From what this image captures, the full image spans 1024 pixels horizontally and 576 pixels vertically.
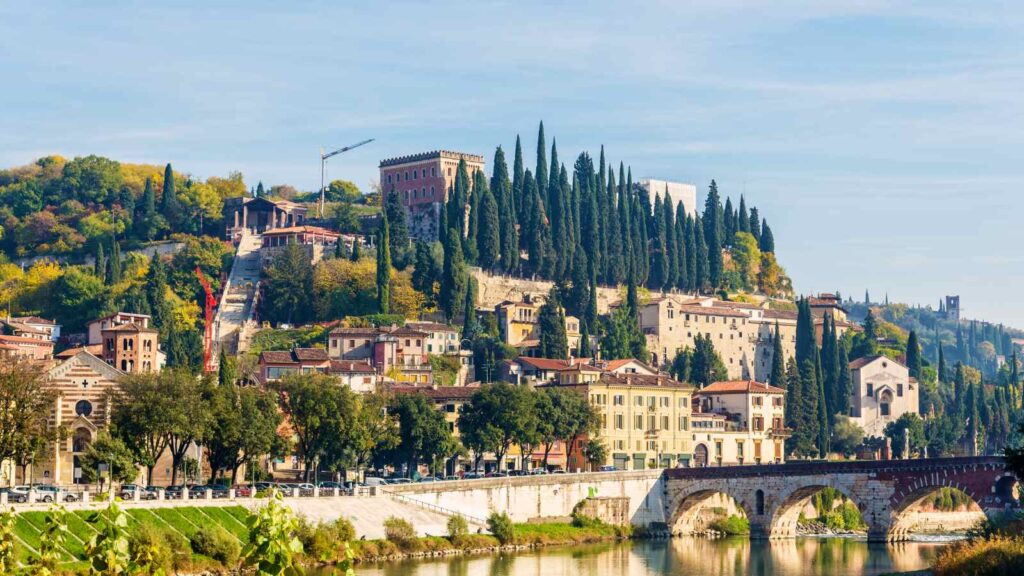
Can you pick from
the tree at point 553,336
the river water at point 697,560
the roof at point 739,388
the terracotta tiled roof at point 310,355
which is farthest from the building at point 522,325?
the river water at point 697,560

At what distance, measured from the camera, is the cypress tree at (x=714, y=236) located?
148m

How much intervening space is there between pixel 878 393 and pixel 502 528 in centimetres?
6186

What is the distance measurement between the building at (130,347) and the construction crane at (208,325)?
265 inches

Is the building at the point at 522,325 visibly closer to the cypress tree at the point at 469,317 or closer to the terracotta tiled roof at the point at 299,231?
the cypress tree at the point at 469,317

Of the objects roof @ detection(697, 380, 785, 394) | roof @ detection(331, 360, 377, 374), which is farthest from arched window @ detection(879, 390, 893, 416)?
roof @ detection(331, 360, 377, 374)

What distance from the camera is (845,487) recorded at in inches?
3273

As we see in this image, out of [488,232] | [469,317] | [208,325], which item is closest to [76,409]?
[208,325]

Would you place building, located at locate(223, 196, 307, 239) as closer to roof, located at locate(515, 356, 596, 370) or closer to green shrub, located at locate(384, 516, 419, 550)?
roof, located at locate(515, 356, 596, 370)

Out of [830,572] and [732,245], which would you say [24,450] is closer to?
[830,572]

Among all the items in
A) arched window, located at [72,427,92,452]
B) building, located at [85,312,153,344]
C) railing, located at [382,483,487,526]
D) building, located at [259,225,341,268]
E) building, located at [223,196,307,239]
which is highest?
building, located at [223,196,307,239]

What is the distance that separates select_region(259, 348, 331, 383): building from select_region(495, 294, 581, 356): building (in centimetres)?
1895

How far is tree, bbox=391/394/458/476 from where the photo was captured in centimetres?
8775

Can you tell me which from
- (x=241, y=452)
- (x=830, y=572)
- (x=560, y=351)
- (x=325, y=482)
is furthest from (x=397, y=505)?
(x=560, y=351)

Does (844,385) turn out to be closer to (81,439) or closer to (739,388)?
(739,388)
